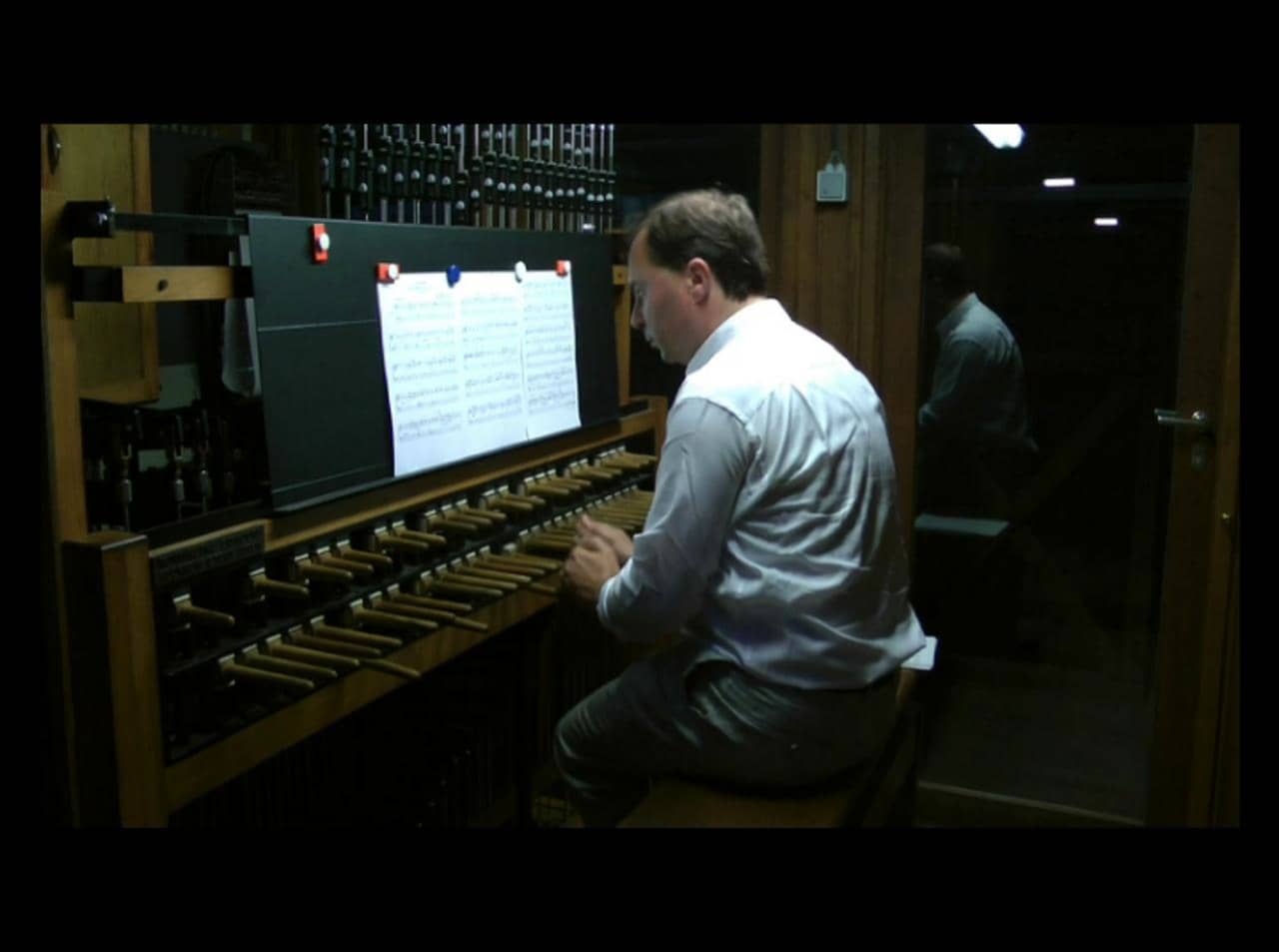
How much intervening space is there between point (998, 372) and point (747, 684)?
1.55 meters

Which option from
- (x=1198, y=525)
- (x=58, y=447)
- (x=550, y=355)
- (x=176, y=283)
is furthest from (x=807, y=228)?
(x=58, y=447)

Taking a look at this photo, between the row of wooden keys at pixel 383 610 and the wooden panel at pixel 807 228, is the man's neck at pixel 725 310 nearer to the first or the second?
the row of wooden keys at pixel 383 610

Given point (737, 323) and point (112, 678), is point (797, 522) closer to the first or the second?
point (737, 323)

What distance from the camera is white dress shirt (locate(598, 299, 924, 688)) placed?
6.53 feet

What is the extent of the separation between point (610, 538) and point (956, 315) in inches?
56.1

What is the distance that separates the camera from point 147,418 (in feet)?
6.31

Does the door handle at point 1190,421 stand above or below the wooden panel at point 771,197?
below

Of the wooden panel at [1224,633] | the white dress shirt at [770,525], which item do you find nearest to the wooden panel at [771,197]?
the wooden panel at [1224,633]

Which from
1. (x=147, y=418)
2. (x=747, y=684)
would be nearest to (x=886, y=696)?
(x=747, y=684)

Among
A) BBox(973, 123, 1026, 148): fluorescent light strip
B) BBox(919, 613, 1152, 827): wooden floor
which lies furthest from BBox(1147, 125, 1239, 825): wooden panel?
BBox(973, 123, 1026, 148): fluorescent light strip

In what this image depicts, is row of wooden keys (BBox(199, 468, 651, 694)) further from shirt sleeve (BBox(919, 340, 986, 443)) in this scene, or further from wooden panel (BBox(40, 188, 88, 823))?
shirt sleeve (BBox(919, 340, 986, 443))

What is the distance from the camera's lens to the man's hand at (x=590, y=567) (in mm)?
2188

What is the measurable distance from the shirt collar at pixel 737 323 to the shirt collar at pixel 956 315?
3.79 ft

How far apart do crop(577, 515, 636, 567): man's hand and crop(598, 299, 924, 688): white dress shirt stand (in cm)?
14
